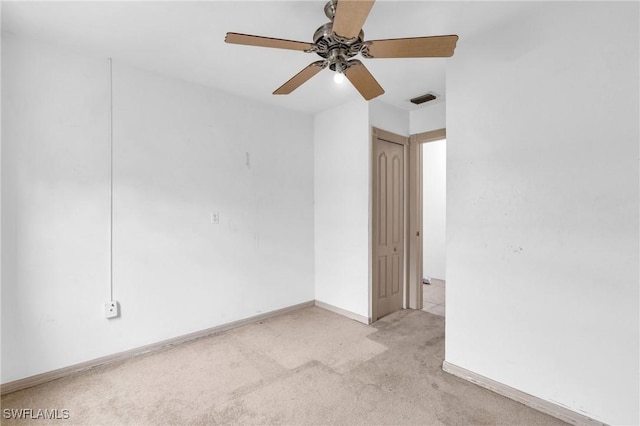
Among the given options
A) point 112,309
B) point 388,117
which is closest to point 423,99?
point 388,117

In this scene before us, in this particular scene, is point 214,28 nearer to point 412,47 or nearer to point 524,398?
point 412,47

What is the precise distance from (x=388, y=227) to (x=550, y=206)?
1.88 m

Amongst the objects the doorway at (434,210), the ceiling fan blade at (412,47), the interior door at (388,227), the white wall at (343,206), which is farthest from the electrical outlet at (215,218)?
the doorway at (434,210)

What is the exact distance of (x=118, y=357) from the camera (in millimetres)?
2531

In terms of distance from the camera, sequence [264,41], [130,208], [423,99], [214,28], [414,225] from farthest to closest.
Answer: [414,225] → [423,99] → [130,208] → [214,28] → [264,41]

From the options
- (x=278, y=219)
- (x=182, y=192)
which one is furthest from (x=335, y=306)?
(x=182, y=192)

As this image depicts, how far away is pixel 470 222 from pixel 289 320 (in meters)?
2.29

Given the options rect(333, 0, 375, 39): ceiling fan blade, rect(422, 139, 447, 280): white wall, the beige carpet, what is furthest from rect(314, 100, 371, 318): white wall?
rect(422, 139, 447, 280): white wall

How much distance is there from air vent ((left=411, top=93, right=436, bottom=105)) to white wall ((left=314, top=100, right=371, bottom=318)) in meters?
0.59

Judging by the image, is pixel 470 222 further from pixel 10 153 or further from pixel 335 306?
pixel 10 153

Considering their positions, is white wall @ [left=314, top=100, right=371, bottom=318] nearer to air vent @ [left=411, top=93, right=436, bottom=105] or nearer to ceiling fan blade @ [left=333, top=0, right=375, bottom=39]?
air vent @ [left=411, top=93, right=436, bottom=105]

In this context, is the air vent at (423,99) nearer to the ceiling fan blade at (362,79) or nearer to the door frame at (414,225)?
the door frame at (414,225)

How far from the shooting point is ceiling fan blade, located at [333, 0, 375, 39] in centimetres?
118

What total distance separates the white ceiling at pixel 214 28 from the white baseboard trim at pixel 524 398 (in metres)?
2.50
